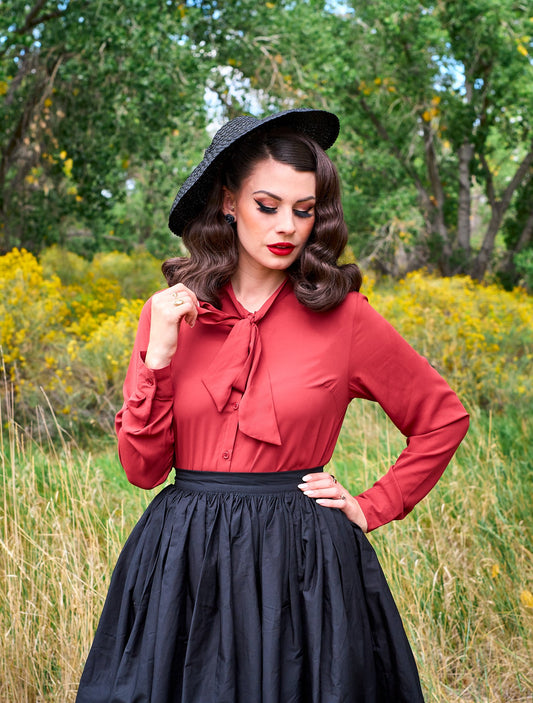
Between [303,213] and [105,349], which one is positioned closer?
[303,213]

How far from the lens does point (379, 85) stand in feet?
39.3

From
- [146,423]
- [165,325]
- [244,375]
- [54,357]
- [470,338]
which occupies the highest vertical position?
[165,325]

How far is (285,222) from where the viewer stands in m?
1.88

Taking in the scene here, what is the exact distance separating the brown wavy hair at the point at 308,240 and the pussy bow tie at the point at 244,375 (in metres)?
0.09

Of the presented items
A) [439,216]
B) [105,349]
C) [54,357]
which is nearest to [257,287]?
[105,349]

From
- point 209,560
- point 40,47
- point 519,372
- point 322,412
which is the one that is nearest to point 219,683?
point 209,560

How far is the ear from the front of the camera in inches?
80.0

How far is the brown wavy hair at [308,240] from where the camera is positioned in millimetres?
1907

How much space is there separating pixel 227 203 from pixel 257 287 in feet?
0.78

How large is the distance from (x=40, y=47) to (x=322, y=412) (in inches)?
317

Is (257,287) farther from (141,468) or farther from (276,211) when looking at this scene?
(141,468)

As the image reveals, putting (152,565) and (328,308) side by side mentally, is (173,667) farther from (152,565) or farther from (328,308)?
(328,308)

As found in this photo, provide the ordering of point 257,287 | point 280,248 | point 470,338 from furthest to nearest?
point 470,338, point 257,287, point 280,248

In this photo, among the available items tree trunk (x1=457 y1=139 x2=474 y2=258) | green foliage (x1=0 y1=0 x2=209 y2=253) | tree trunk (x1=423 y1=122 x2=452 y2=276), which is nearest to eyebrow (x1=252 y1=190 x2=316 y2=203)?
green foliage (x1=0 y1=0 x2=209 y2=253)
